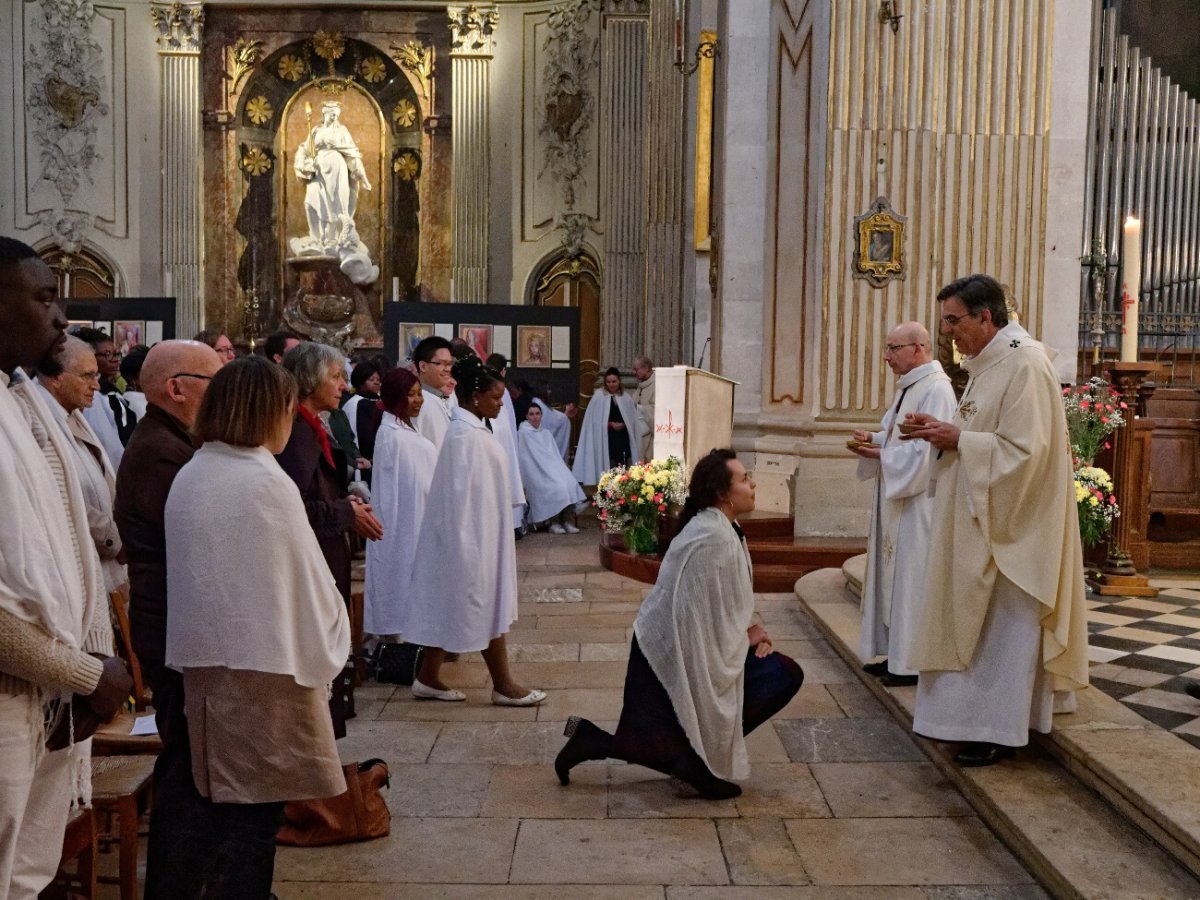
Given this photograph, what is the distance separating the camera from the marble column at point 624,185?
17750 mm

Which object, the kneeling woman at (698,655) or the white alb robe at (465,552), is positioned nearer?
the kneeling woman at (698,655)

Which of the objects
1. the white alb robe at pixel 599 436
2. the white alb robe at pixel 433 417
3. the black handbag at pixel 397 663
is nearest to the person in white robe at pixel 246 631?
the black handbag at pixel 397 663

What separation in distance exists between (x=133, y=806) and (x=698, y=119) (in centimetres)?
963

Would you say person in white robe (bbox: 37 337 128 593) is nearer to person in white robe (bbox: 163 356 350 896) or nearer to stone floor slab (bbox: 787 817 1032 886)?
person in white robe (bbox: 163 356 350 896)

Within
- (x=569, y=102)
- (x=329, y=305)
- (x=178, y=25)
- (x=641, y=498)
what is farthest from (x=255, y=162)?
(x=641, y=498)

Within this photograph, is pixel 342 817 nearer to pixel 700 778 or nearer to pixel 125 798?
pixel 125 798

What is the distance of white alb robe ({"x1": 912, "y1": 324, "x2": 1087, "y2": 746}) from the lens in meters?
4.26

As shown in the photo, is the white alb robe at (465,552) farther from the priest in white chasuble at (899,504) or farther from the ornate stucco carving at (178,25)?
the ornate stucco carving at (178,25)

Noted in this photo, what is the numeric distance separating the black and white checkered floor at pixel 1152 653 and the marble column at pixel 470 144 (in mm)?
13350

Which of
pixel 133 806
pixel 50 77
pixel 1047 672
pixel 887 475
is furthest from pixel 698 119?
pixel 50 77

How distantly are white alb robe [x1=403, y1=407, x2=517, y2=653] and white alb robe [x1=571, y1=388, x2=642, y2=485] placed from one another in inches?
333

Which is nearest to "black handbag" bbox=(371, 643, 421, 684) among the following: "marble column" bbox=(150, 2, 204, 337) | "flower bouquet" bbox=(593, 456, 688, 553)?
"flower bouquet" bbox=(593, 456, 688, 553)

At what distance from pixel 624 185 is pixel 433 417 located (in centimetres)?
1146

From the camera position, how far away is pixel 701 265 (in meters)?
13.1
